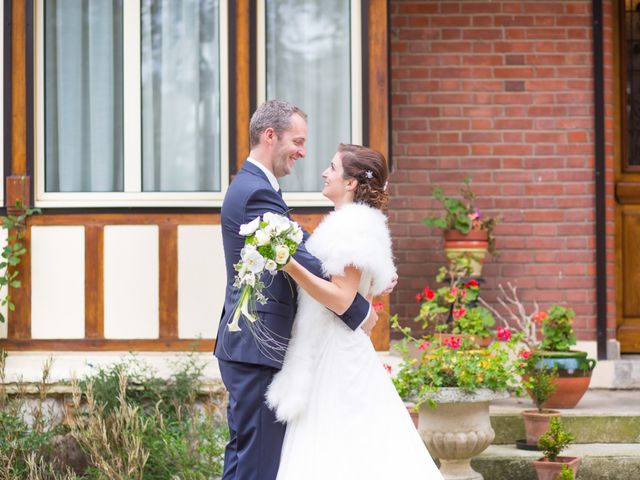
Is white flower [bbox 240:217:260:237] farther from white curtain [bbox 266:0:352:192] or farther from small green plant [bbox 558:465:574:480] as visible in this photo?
white curtain [bbox 266:0:352:192]

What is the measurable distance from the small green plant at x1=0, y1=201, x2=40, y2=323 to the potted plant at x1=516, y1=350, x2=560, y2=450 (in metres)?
3.11

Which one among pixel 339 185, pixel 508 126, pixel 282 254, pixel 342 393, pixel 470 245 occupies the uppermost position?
pixel 508 126

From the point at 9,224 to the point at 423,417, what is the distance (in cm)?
284

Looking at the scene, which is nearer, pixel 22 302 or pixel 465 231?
pixel 22 302

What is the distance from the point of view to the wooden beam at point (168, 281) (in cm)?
696

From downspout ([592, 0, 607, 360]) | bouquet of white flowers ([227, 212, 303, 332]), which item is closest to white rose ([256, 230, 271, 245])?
bouquet of white flowers ([227, 212, 303, 332])

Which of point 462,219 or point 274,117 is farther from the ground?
point 274,117

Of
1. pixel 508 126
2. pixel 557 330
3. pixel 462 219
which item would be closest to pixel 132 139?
pixel 462 219

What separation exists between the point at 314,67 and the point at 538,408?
2624 millimetres

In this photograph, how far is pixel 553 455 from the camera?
577 centimetres

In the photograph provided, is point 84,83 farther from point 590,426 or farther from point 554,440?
point 590,426

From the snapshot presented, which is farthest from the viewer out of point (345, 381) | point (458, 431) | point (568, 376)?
point (568, 376)

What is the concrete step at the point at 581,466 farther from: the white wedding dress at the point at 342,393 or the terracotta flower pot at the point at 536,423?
the white wedding dress at the point at 342,393

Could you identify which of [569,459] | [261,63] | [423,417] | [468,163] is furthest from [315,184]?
[569,459]
